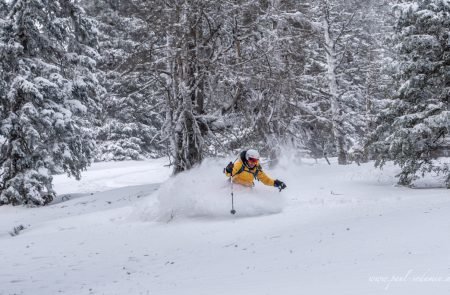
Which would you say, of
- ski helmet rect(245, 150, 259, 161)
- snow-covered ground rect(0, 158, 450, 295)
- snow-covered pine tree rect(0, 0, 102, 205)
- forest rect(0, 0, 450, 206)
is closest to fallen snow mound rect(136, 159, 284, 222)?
snow-covered ground rect(0, 158, 450, 295)

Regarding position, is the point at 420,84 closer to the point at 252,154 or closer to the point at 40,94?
the point at 252,154

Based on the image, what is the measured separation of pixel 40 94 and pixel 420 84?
479 inches

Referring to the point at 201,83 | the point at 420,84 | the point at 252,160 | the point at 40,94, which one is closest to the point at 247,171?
the point at 252,160

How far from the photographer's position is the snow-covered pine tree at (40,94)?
53.3 feet

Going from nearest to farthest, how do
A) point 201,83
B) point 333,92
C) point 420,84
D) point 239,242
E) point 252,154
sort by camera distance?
point 239,242
point 252,154
point 420,84
point 201,83
point 333,92

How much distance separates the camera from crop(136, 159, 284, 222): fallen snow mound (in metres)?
10.8

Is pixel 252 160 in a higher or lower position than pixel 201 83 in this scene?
lower

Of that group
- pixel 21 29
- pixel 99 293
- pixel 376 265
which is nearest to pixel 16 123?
pixel 21 29

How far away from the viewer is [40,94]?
15961 millimetres

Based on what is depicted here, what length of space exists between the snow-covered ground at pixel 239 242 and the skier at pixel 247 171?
304 mm

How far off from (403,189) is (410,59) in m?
3.58

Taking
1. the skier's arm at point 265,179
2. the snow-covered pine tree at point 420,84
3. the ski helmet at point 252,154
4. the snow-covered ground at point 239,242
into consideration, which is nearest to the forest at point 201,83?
the snow-covered pine tree at point 420,84

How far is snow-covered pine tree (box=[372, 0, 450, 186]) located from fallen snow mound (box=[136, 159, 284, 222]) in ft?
13.1

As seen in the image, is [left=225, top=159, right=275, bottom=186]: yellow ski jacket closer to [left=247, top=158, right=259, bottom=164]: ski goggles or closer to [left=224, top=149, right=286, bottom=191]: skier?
[left=224, top=149, right=286, bottom=191]: skier
